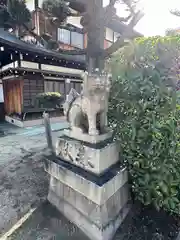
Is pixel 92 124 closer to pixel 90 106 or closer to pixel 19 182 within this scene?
pixel 90 106

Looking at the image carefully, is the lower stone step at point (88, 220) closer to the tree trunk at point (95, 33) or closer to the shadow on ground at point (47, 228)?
the shadow on ground at point (47, 228)

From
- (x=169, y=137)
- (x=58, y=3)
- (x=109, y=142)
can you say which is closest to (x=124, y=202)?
(x=109, y=142)

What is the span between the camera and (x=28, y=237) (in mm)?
1709

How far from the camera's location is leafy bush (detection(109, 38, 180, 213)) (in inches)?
66.7

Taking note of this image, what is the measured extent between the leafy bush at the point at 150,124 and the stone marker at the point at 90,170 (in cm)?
23

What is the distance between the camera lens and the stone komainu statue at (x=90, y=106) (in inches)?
67.2

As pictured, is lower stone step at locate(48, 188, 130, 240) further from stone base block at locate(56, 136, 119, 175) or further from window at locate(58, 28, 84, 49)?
window at locate(58, 28, 84, 49)

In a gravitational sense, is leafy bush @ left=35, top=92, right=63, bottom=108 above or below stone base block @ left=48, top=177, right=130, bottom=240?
above

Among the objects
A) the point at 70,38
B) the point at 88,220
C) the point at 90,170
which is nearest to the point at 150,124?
the point at 90,170

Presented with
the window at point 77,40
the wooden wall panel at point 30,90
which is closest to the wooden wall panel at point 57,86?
the wooden wall panel at point 30,90

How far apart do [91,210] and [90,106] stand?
1130 mm

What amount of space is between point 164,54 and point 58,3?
3.92 metres

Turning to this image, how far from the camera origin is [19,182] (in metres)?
2.59

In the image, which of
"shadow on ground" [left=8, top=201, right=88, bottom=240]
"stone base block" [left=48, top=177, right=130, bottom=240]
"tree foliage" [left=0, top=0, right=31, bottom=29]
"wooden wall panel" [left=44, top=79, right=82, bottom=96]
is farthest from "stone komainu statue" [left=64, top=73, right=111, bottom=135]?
"wooden wall panel" [left=44, top=79, right=82, bottom=96]
